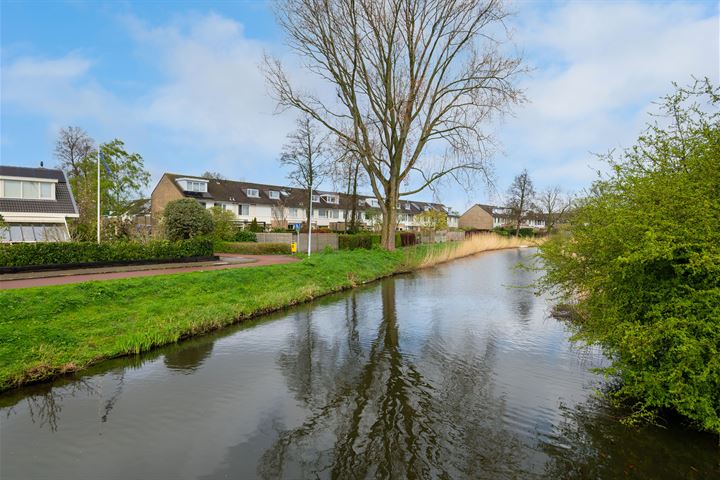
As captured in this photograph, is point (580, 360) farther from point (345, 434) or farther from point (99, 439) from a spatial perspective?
point (99, 439)

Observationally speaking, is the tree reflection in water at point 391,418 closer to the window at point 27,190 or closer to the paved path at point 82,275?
the paved path at point 82,275

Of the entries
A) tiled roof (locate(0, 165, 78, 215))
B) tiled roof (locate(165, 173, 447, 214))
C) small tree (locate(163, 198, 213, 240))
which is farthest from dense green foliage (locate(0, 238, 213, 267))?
tiled roof (locate(165, 173, 447, 214))

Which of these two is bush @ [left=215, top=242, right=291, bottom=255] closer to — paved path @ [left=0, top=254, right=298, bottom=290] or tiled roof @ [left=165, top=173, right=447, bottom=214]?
paved path @ [left=0, top=254, right=298, bottom=290]

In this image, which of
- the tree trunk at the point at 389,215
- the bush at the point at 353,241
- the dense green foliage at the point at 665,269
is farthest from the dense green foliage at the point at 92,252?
the dense green foliage at the point at 665,269

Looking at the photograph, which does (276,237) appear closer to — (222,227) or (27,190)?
(222,227)

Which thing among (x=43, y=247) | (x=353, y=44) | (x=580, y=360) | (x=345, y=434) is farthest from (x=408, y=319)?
(x=353, y=44)

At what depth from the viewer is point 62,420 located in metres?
5.64

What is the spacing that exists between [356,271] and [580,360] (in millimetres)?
12364

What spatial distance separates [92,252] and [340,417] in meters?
15.1

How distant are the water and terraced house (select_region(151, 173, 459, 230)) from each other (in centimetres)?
3442

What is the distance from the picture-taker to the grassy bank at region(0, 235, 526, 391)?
7297mm

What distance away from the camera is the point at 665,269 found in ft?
16.3

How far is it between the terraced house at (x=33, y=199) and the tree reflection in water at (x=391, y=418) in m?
27.4

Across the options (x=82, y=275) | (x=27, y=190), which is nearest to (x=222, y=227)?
(x=27, y=190)
